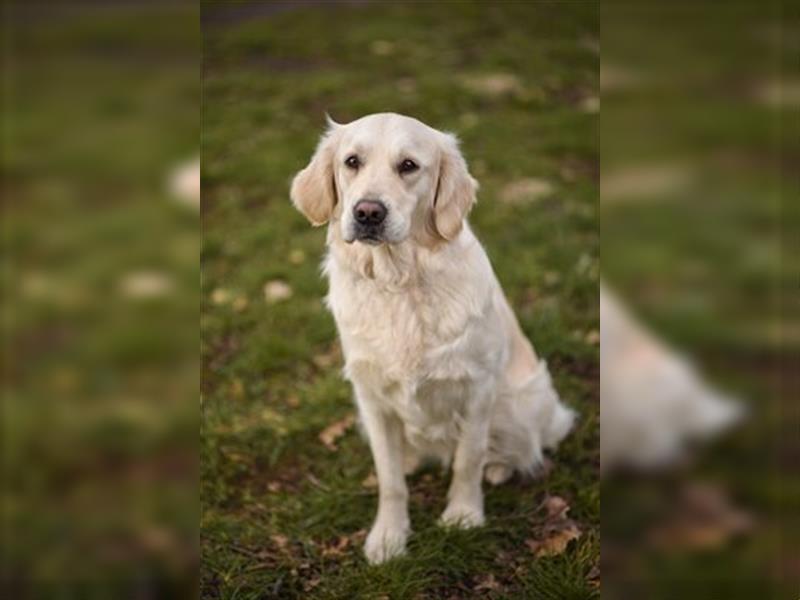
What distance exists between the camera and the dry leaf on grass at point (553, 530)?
256 centimetres

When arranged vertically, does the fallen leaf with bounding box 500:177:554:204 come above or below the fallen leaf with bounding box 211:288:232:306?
above

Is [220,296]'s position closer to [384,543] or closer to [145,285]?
[384,543]

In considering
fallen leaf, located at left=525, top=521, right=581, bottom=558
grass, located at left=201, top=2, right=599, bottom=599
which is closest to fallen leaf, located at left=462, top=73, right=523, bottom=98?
grass, located at left=201, top=2, right=599, bottom=599

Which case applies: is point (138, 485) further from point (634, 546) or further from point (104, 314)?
point (634, 546)

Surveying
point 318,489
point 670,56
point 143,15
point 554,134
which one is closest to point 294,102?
point 554,134

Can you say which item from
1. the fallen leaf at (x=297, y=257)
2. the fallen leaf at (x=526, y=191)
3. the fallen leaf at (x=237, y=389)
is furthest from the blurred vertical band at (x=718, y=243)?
the fallen leaf at (x=526, y=191)

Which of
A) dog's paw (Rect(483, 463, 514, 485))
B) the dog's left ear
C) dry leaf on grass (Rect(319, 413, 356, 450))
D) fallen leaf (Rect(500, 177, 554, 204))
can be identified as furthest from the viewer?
fallen leaf (Rect(500, 177, 554, 204))

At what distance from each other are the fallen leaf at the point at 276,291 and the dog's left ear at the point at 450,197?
1.96 m

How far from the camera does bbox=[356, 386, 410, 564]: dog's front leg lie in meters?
2.71

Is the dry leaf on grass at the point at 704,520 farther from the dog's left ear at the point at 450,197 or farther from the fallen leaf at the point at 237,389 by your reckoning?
the fallen leaf at the point at 237,389

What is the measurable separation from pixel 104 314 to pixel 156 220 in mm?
164

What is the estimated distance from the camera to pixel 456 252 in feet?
8.24

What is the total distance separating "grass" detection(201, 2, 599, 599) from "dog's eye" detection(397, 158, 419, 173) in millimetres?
639

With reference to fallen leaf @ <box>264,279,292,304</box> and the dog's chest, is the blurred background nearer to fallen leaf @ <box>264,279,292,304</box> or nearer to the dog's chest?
the dog's chest
